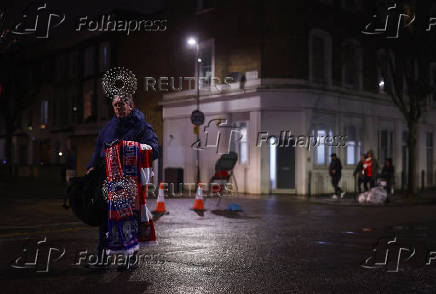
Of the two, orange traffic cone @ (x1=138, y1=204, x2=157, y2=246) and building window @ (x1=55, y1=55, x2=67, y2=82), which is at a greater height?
building window @ (x1=55, y1=55, x2=67, y2=82)

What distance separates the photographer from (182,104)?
2716 centimetres

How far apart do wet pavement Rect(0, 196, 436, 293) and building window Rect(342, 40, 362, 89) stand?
45.9 feet

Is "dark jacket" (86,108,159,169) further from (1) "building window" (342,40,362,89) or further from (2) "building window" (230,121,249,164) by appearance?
(1) "building window" (342,40,362,89)

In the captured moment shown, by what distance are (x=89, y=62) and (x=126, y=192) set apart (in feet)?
110

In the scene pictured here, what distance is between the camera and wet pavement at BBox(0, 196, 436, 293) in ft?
18.6

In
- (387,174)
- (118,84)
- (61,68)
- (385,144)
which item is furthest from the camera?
(61,68)

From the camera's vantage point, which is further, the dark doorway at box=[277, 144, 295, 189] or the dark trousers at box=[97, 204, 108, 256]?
Answer: the dark doorway at box=[277, 144, 295, 189]

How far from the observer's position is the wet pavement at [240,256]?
18.6 ft

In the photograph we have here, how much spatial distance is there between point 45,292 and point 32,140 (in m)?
43.3

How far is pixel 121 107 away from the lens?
6418 mm

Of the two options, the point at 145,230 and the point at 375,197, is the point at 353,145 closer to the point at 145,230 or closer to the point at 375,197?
the point at 375,197

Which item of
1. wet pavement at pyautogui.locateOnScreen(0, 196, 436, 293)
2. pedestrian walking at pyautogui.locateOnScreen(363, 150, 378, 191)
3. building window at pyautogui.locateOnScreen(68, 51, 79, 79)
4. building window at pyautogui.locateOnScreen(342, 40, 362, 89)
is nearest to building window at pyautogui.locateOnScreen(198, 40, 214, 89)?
building window at pyautogui.locateOnScreen(342, 40, 362, 89)

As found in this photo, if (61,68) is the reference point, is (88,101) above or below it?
below

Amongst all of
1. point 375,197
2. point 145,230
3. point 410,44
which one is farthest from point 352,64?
point 145,230
